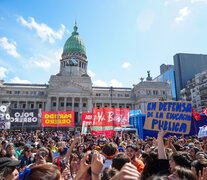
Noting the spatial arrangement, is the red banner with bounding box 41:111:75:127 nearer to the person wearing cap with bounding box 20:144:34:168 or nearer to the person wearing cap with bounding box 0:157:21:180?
the person wearing cap with bounding box 20:144:34:168

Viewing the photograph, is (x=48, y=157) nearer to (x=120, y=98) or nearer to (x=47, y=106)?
(x=47, y=106)

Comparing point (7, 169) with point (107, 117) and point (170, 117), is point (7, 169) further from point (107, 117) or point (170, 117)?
point (107, 117)

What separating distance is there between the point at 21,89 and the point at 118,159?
69.8 m

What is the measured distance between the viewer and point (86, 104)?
64.2 metres

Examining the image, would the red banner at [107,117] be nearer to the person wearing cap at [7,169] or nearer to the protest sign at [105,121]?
the protest sign at [105,121]

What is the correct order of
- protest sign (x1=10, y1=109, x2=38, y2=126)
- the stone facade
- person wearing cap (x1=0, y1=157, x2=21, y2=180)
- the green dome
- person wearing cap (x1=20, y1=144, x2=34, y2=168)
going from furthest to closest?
the green dome → the stone facade → protest sign (x1=10, y1=109, x2=38, y2=126) → person wearing cap (x1=20, y1=144, x2=34, y2=168) → person wearing cap (x1=0, y1=157, x2=21, y2=180)

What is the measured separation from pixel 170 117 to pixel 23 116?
1775 cm

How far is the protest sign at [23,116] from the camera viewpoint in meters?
19.8

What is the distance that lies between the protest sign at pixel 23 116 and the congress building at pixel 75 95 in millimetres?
34860

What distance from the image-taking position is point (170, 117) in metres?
8.04

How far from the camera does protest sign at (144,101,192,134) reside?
25.2ft

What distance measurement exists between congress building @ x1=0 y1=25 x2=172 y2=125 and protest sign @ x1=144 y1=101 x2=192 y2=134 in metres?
48.4

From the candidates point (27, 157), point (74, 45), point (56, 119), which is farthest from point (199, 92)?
point (27, 157)

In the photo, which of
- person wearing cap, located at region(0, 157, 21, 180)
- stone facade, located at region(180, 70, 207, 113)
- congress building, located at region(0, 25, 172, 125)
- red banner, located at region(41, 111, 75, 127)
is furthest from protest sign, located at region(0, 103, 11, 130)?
stone facade, located at region(180, 70, 207, 113)
